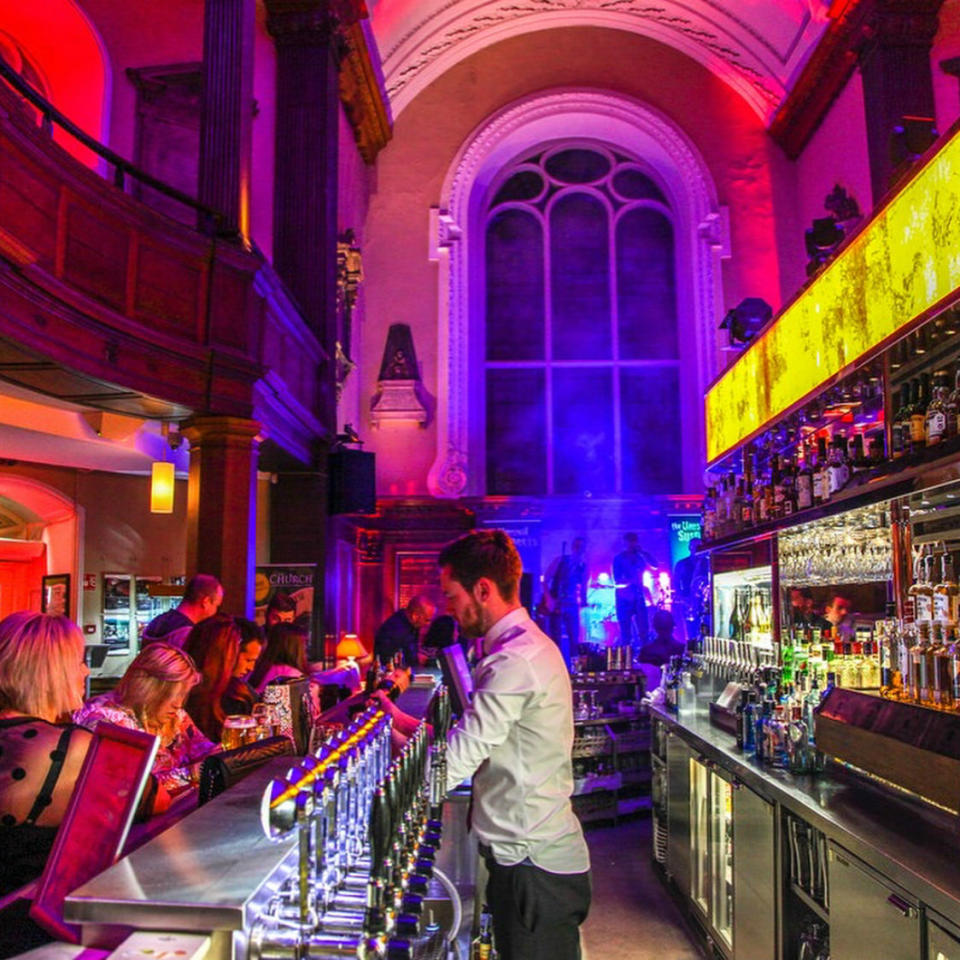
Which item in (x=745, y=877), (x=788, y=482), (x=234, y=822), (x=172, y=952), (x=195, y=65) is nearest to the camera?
(x=172, y=952)

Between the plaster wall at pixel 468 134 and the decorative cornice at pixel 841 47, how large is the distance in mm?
593

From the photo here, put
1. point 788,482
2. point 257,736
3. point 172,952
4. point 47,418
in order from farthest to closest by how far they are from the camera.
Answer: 1. point 47,418
2. point 788,482
3. point 257,736
4. point 172,952

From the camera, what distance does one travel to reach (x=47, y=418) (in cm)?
759

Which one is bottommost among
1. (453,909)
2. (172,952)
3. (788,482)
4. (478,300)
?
(453,909)

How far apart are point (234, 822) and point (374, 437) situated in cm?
1026

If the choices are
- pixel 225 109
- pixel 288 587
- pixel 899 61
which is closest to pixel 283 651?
pixel 288 587

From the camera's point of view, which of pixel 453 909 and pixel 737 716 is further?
pixel 737 716

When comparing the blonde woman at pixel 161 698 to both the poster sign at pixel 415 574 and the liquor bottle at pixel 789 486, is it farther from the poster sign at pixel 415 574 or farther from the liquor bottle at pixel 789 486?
the poster sign at pixel 415 574

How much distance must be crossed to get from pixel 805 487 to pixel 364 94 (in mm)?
8594

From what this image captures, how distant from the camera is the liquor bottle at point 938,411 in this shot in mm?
3039

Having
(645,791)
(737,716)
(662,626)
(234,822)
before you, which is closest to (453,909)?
(234,822)

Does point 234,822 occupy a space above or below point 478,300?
below

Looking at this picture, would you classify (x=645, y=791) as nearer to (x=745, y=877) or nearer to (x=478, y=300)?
(x=745, y=877)

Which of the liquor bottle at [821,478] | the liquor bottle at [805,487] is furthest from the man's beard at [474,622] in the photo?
the liquor bottle at [805,487]
